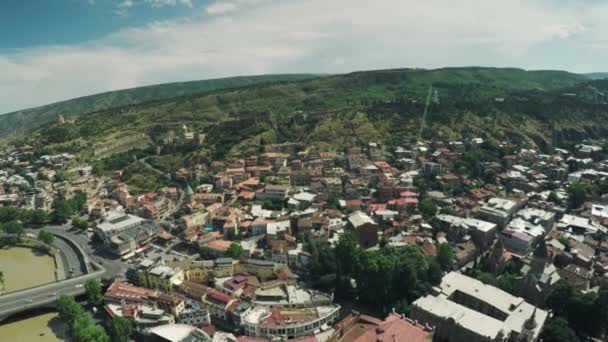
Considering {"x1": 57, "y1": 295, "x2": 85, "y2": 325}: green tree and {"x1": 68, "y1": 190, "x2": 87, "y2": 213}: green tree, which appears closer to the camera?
{"x1": 57, "y1": 295, "x2": 85, "y2": 325}: green tree

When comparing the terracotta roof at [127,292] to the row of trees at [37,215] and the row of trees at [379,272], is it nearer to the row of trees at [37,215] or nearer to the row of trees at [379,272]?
the row of trees at [379,272]

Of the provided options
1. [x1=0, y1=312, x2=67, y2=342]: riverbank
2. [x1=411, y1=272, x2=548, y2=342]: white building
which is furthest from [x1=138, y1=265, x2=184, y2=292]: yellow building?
[x1=411, y1=272, x2=548, y2=342]: white building

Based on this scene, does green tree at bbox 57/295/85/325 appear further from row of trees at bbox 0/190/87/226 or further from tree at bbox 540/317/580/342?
tree at bbox 540/317/580/342

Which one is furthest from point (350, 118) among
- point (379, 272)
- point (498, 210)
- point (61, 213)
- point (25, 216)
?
point (25, 216)

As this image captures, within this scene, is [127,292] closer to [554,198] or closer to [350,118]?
[554,198]

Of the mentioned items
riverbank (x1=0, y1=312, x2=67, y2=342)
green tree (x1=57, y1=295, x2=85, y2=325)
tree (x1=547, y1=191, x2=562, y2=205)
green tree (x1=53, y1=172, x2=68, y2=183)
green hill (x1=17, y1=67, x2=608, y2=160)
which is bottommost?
riverbank (x1=0, y1=312, x2=67, y2=342)

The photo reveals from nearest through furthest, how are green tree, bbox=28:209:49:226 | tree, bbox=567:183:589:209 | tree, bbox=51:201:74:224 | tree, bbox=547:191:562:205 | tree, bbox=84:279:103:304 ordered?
tree, bbox=84:279:103:304, tree, bbox=567:183:589:209, tree, bbox=547:191:562:205, green tree, bbox=28:209:49:226, tree, bbox=51:201:74:224

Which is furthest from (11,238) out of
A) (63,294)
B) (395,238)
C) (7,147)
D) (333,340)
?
(7,147)

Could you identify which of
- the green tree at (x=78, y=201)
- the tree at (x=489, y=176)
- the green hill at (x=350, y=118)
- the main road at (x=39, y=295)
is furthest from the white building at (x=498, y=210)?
the green tree at (x=78, y=201)
